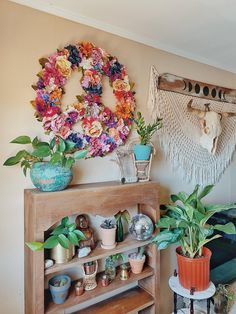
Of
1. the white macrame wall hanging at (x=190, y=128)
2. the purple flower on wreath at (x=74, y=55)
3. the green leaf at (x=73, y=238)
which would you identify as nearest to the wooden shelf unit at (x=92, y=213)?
the green leaf at (x=73, y=238)

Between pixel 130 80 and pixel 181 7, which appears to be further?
pixel 130 80

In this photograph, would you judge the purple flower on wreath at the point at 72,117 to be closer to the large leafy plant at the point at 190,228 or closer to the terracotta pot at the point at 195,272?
the large leafy plant at the point at 190,228

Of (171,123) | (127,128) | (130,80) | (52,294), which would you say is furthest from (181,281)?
(130,80)

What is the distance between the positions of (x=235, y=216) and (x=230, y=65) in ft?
4.89

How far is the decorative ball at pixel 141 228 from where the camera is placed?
154cm

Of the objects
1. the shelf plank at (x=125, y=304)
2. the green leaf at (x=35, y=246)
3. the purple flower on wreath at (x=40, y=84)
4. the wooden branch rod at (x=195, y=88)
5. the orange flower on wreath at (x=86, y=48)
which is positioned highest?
the orange flower on wreath at (x=86, y=48)

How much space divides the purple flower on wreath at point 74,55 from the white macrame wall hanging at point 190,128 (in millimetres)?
632

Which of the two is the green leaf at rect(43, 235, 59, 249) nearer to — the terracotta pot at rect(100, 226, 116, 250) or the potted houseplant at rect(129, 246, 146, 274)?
the terracotta pot at rect(100, 226, 116, 250)

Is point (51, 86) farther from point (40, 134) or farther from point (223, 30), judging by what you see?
point (223, 30)

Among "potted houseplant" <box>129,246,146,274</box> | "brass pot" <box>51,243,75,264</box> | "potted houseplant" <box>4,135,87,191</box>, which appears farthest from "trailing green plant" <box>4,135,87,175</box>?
"potted houseplant" <box>129,246,146,274</box>

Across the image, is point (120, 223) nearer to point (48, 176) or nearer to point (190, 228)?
point (190, 228)

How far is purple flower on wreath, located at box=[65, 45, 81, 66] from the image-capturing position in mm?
1451

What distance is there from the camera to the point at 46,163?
1241 millimetres

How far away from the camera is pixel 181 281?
140cm
